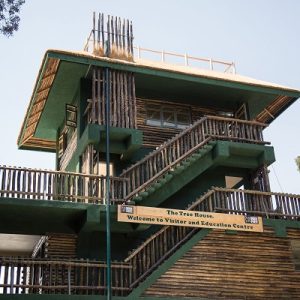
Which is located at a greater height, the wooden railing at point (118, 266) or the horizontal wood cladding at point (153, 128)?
the horizontal wood cladding at point (153, 128)

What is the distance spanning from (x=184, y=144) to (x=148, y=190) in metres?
2.67

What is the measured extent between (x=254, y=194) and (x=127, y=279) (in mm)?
6369

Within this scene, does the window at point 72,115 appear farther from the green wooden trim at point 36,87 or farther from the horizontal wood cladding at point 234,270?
the horizontal wood cladding at point 234,270

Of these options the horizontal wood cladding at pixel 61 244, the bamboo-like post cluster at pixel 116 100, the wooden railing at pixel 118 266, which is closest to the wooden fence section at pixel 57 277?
the wooden railing at pixel 118 266

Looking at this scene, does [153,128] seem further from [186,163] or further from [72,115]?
[72,115]

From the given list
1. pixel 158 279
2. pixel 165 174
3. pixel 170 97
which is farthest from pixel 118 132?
pixel 158 279

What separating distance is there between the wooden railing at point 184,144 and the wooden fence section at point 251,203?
1.90m

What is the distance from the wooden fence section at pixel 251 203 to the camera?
2044 cm

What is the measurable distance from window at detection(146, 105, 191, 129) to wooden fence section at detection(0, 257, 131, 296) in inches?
318

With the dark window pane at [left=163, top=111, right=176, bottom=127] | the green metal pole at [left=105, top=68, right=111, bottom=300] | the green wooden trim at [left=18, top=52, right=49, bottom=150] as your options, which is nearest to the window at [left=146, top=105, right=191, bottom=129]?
the dark window pane at [left=163, top=111, right=176, bottom=127]

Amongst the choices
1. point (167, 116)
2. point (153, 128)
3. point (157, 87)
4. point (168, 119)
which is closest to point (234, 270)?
point (153, 128)

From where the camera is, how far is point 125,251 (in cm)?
2159

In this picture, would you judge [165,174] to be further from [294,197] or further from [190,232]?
[294,197]

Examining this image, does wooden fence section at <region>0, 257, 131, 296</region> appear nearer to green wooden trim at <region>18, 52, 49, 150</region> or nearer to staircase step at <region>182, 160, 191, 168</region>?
staircase step at <region>182, 160, 191, 168</region>
